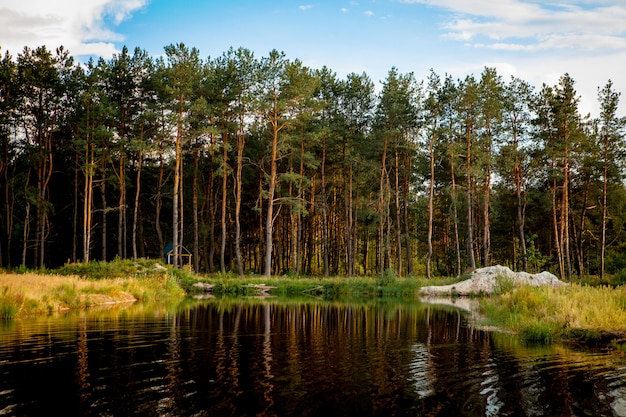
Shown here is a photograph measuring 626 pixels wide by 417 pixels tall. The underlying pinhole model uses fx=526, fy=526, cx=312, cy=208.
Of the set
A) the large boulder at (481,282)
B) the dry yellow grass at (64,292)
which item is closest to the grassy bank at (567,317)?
the large boulder at (481,282)

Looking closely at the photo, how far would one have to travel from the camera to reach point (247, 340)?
14.2 meters

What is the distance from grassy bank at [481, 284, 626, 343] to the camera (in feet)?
45.9

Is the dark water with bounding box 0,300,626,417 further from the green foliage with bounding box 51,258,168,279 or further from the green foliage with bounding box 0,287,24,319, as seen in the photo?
the green foliage with bounding box 51,258,168,279

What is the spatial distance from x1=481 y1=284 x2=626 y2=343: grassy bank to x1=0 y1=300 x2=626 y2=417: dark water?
1154 mm

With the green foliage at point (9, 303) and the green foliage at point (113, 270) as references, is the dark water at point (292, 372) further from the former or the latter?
the green foliage at point (113, 270)

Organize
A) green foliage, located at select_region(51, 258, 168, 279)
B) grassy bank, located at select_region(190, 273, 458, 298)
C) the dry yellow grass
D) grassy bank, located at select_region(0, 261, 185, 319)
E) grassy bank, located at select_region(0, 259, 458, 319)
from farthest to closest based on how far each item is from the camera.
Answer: grassy bank, located at select_region(190, 273, 458, 298) → green foliage, located at select_region(51, 258, 168, 279) → grassy bank, located at select_region(0, 259, 458, 319) → grassy bank, located at select_region(0, 261, 185, 319) → the dry yellow grass

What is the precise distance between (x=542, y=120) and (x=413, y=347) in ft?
130

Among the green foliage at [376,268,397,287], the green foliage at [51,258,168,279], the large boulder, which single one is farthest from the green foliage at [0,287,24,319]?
the large boulder

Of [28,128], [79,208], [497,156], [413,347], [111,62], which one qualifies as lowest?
[413,347]

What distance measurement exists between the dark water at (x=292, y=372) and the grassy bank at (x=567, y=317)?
1.15m

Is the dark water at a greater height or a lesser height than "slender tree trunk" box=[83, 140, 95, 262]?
lesser

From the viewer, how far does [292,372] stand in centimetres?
984

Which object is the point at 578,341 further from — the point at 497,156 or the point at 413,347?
the point at 497,156

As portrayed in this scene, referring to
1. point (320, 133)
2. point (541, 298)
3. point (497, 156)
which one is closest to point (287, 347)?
point (541, 298)
